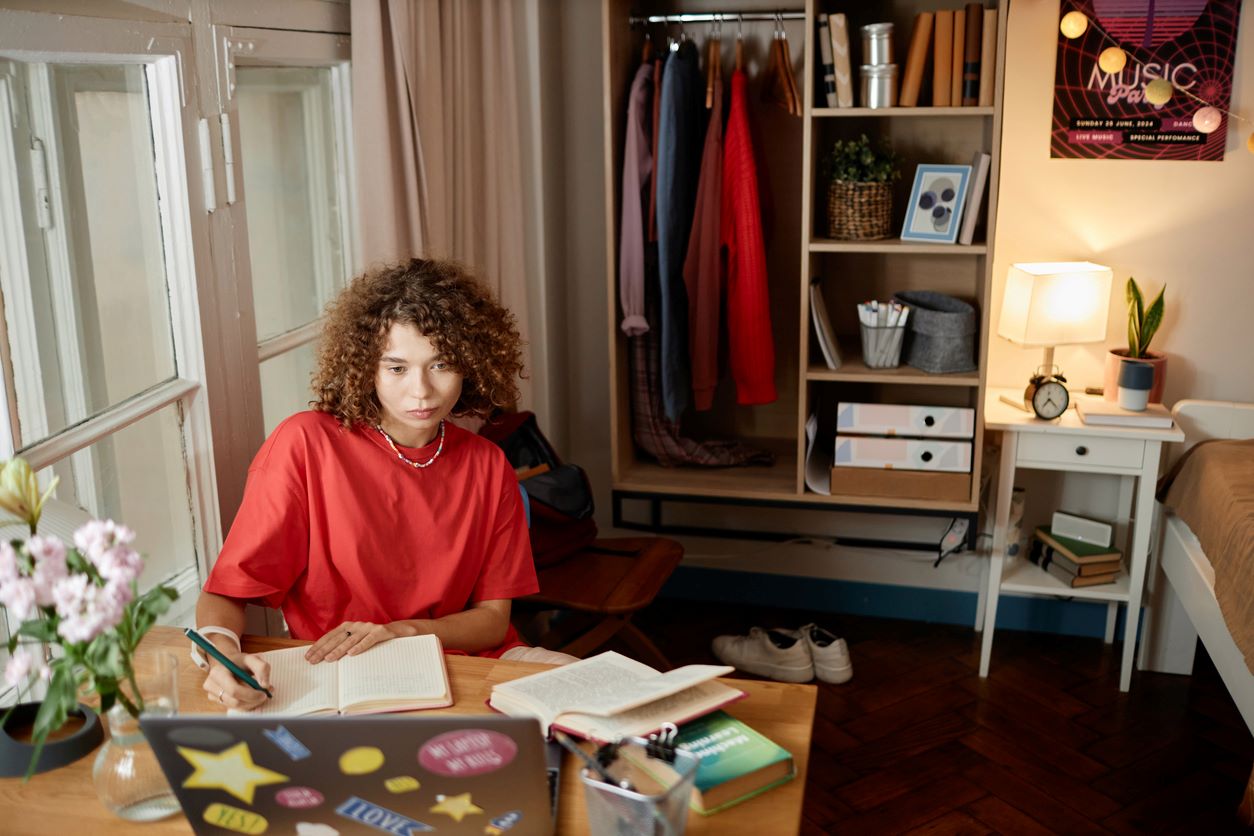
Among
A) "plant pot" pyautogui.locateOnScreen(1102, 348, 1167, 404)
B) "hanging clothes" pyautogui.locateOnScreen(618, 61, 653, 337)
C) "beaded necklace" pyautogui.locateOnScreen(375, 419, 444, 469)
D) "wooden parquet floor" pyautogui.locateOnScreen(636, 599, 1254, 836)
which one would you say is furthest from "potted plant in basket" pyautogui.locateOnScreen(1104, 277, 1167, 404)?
Answer: "beaded necklace" pyautogui.locateOnScreen(375, 419, 444, 469)

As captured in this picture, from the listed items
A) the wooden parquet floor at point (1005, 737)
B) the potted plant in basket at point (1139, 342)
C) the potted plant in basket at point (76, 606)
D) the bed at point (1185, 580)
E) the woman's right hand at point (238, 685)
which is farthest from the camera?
the potted plant in basket at point (1139, 342)

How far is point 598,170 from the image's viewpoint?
12.0 ft

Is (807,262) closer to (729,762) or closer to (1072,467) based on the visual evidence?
(1072,467)

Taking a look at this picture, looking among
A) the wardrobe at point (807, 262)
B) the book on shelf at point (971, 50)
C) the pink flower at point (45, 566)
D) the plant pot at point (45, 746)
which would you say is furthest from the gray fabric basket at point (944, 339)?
the pink flower at point (45, 566)

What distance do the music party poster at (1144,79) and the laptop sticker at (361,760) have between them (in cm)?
280

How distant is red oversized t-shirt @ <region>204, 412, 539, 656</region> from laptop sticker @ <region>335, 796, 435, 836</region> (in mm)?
714

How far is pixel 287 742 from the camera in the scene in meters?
1.26

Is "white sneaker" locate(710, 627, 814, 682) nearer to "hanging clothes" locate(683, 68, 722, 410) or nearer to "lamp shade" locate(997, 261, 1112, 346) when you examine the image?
"hanging clothes" locate(683, 68, 722, 410)

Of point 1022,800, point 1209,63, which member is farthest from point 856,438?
point 1209,63

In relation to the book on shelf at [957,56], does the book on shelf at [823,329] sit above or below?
below

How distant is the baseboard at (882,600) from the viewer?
11.9ft

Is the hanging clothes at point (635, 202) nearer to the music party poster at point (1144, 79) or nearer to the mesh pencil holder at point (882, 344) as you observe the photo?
the mesh pencil holder at point (882, 344)

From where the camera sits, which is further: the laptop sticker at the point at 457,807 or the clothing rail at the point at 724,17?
the clothing rail at the point at 724,17

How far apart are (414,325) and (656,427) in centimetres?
151
